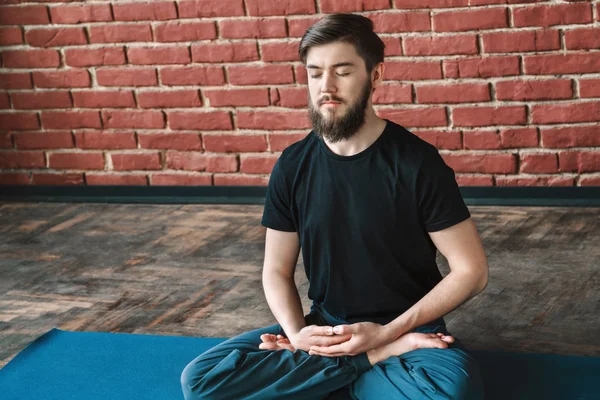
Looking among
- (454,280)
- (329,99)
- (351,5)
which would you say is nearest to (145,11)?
(351,5)

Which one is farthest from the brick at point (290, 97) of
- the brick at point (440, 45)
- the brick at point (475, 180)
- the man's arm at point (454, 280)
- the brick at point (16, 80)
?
the man's arm at point (454, 280)

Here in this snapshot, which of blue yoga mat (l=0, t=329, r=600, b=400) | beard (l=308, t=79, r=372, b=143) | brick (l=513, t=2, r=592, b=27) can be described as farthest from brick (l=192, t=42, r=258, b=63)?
beard (l=308, t=79, r=372, b=143)

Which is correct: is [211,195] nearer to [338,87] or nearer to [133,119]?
[133,119]

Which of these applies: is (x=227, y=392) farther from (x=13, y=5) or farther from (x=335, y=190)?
(x=13, y=5)

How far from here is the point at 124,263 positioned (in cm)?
345

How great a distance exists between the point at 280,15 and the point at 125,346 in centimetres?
170

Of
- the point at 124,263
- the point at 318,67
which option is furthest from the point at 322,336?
the point at 124,263

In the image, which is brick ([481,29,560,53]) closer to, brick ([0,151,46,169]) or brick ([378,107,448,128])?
brick ([378,107,448,128])

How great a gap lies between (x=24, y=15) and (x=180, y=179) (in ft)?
3.38

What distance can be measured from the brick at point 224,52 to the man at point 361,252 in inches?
72.2

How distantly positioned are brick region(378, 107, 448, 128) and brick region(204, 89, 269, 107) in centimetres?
52

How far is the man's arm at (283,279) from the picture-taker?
2164mm

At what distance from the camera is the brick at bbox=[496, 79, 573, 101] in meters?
3.52

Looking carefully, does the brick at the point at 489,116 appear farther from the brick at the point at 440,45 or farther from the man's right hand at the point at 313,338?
the man's right hand at the point at 313,338
